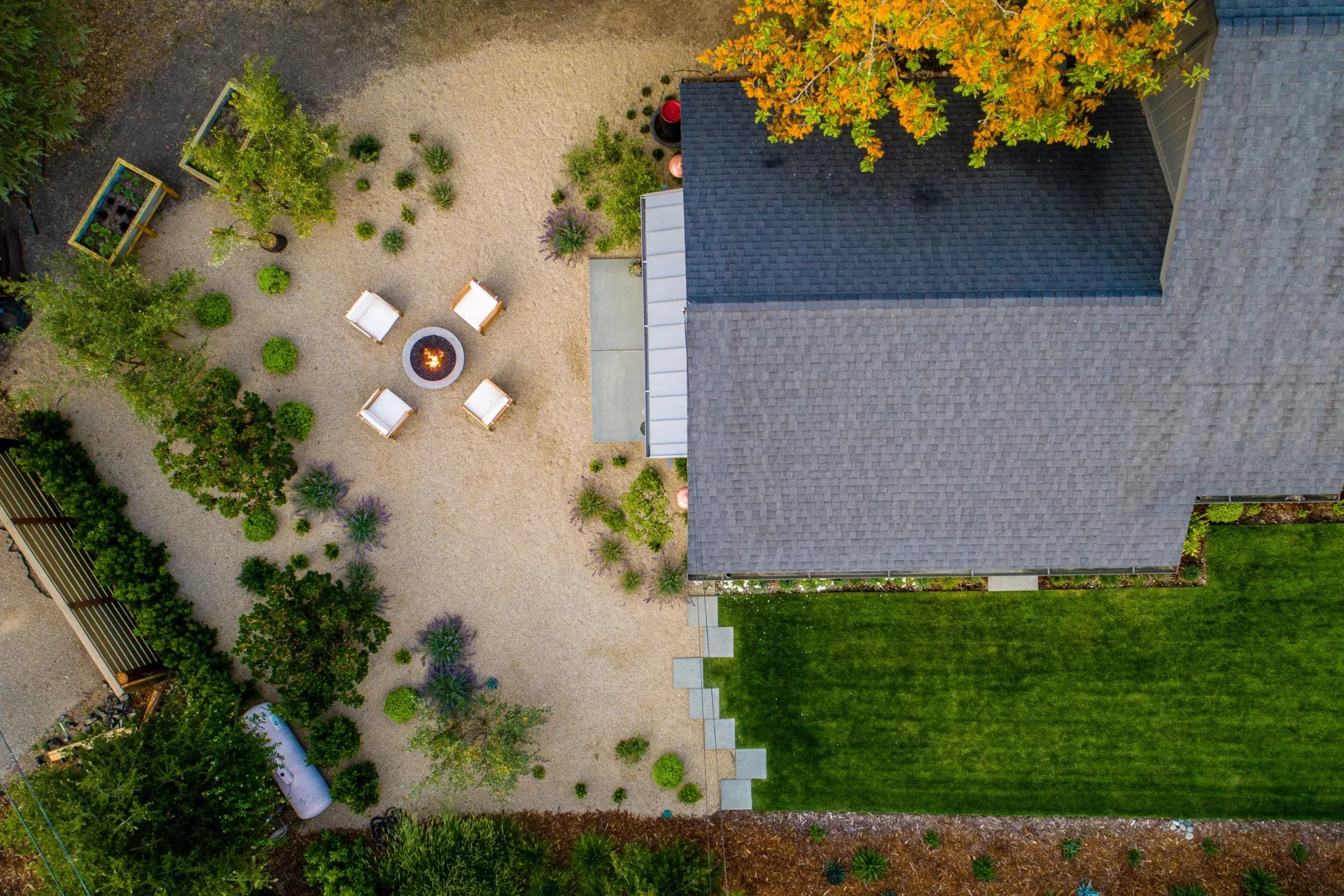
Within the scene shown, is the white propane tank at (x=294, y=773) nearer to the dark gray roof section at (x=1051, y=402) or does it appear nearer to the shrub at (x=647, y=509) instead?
the shrub at (x=647, y=509)

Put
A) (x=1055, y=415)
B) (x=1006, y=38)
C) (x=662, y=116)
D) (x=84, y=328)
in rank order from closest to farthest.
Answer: (x=1006, y=38) < (x=1055, y=415) < (x=84, y=328) < (x=662, y=116)

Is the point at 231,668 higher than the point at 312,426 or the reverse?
the reverse

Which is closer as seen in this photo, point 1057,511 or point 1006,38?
point 1006,38

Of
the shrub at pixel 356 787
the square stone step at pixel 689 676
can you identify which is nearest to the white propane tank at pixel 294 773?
the shrub at pixel 356 787

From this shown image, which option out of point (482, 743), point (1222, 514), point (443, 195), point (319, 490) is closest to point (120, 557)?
point (319, 490)

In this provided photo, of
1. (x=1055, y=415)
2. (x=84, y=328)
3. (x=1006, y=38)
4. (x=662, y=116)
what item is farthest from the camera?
(x=662, y=116)

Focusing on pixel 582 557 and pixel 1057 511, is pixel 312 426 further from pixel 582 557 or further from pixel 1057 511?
pixel 1057 511

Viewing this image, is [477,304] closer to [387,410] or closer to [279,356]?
[387,410]

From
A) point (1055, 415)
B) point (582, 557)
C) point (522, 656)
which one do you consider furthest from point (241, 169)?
point (1055, 415)
